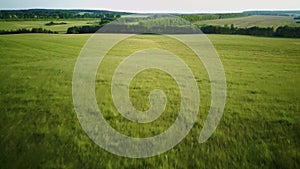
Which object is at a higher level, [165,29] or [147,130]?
[165,29]

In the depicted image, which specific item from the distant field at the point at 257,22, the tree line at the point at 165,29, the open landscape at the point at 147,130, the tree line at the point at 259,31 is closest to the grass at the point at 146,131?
the open landscape at the point at 147,130

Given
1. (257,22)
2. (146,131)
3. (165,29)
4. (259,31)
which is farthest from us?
(257,22)

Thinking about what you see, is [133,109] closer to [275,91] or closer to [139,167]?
[139,167]

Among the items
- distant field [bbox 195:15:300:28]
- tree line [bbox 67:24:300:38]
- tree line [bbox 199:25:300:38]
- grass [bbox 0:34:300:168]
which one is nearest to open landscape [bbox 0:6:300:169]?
grass [bbox 0:34:300:168]

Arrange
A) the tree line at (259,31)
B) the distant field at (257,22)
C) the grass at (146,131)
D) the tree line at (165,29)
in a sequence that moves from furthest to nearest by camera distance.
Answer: the distant field at (257,22), the tree line at (165,29), the tree line at (259,31), the grass at (146,131)

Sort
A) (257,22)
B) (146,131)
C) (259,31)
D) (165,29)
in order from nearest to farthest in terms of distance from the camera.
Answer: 1. (146,131)
2. (259,31)
3. (165,29)
4. (257,22)

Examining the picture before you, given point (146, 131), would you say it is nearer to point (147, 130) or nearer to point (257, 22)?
point (147, 130)

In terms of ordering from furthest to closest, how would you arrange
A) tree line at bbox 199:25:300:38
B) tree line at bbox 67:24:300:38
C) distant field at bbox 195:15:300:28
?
1. distant field at bbox 195:15:300:28
2. tree line at bbox 67:24:300:38
3. tree line at bbox 199:25:300:38

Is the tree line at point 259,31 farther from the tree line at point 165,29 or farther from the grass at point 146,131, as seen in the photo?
the grass at point 146,131

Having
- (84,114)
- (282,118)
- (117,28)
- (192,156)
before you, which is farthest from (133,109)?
(117,28)

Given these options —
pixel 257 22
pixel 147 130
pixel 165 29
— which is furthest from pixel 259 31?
pixel 147 130

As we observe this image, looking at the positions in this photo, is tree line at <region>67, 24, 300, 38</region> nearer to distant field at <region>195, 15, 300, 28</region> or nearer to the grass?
distant field at <region>195, 15, 300, 28</region>
